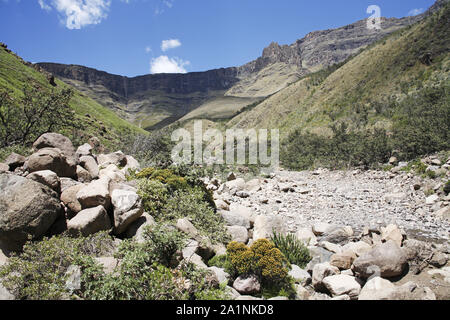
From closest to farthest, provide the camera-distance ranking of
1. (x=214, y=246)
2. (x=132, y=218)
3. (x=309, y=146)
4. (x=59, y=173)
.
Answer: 1. (x=132, y=218)
2. (x=214, y=246)
3. (x=59, y=173)
4. (x=309, y=146)

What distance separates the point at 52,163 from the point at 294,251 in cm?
986

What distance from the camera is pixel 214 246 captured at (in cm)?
900

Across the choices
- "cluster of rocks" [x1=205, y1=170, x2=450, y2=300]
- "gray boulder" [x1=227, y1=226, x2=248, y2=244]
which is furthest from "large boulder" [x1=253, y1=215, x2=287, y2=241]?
"gray boulder" [x1=227, y1=226, x2=248, y2=244]

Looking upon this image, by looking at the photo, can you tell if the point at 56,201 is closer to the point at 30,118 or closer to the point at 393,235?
the point at 393,235

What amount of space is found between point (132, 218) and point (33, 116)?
1488cm

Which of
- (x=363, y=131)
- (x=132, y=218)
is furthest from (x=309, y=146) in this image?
(x=132, y=218)

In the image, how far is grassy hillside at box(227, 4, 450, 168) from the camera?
93.3ft

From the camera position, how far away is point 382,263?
269 inches

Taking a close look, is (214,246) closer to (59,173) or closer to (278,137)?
(59,173)

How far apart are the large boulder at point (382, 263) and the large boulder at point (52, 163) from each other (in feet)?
36.9

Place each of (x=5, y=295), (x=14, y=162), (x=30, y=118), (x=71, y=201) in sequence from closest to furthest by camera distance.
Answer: (x=5, y=295), (x=71, y=201), (x=14, y=162), (x=30, y=118)

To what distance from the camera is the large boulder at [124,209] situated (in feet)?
26.1

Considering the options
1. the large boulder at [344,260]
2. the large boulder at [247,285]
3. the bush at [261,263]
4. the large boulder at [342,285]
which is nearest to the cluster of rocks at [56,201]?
the bush at [261,263]

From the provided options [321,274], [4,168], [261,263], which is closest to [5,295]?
[261,263]
